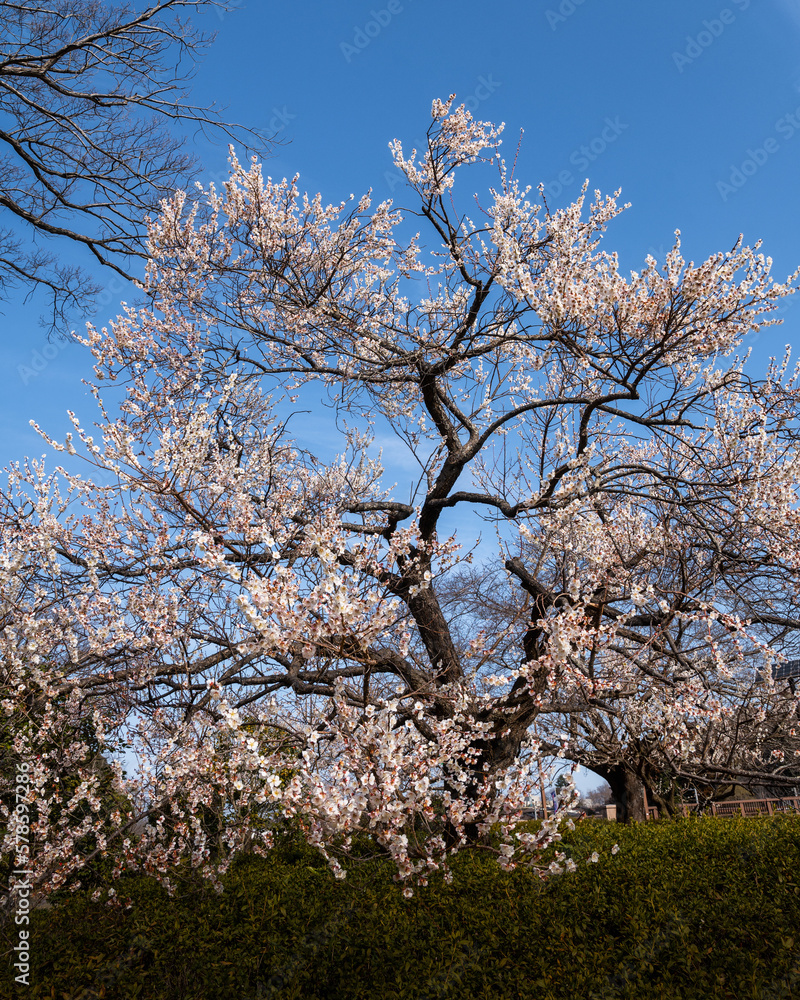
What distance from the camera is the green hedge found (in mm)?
3307

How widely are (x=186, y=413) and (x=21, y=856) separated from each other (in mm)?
3948

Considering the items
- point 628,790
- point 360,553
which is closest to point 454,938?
point 360,553

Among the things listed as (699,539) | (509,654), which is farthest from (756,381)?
(509,654)

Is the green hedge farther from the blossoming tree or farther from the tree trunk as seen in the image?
the tree trunk

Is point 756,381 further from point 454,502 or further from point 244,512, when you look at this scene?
Result: point 244,512

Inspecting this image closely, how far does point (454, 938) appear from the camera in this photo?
372 centimetres

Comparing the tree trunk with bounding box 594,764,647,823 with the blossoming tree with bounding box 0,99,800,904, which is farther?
the tree trunk with bounding box 594,764,647,823

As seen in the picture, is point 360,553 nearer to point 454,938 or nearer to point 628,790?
point 454,938

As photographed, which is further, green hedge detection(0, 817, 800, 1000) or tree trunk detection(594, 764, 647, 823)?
tree trunk detection(594, 764, 647, 823)

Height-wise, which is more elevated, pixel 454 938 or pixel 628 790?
pixel 454 938

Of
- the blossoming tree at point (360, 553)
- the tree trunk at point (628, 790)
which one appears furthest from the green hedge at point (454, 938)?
the tree trunk at point (628, 790)

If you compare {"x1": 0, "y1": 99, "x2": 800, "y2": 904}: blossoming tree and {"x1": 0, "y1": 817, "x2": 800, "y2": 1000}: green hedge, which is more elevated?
{"x1": 0, "y1": 99, "x2": 800, "y2": 904}: blossoming tree

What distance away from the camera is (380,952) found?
11.9 feet

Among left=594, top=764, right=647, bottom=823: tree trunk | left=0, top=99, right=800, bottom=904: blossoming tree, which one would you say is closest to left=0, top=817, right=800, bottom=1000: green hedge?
left=0, top=99, right=800, bottom=904: blossoming tree
